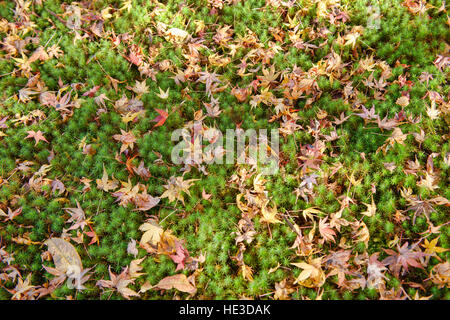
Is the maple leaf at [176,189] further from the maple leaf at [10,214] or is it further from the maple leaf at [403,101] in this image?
the maple leaf at [403,101]

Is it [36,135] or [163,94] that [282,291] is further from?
[36,135]

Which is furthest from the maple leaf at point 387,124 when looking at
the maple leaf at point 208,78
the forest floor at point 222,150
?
the maple leaf at point 208,78

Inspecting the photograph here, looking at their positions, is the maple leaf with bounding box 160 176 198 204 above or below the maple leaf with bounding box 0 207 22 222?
above

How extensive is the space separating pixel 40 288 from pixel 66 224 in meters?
0.54

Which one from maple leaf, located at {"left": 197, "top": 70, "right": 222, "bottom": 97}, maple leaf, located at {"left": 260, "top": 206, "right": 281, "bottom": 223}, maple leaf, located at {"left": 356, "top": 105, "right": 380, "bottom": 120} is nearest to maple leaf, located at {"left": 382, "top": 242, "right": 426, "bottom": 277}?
maple leaf, located at {"left": 260, "top": 206, "right": 281, "bottom": 223}

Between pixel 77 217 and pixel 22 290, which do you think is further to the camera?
pixel 77 217

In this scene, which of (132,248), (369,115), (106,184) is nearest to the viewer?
(132,248)

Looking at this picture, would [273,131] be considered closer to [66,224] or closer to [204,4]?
[204,4]

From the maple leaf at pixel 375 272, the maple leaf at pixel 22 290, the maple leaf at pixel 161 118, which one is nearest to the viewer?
the maple leaf at pixel 375 272

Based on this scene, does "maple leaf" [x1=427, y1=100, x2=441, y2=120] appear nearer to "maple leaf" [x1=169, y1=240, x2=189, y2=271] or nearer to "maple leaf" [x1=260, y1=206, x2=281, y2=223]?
"maple leaf" [x1=260, y1=206, x2=281, y2=223]

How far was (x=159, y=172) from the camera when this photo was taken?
2.79 meters

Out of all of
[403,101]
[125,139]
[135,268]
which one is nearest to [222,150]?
[125,139]

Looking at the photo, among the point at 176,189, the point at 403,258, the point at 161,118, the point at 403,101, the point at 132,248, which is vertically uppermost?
the point at 403,101
